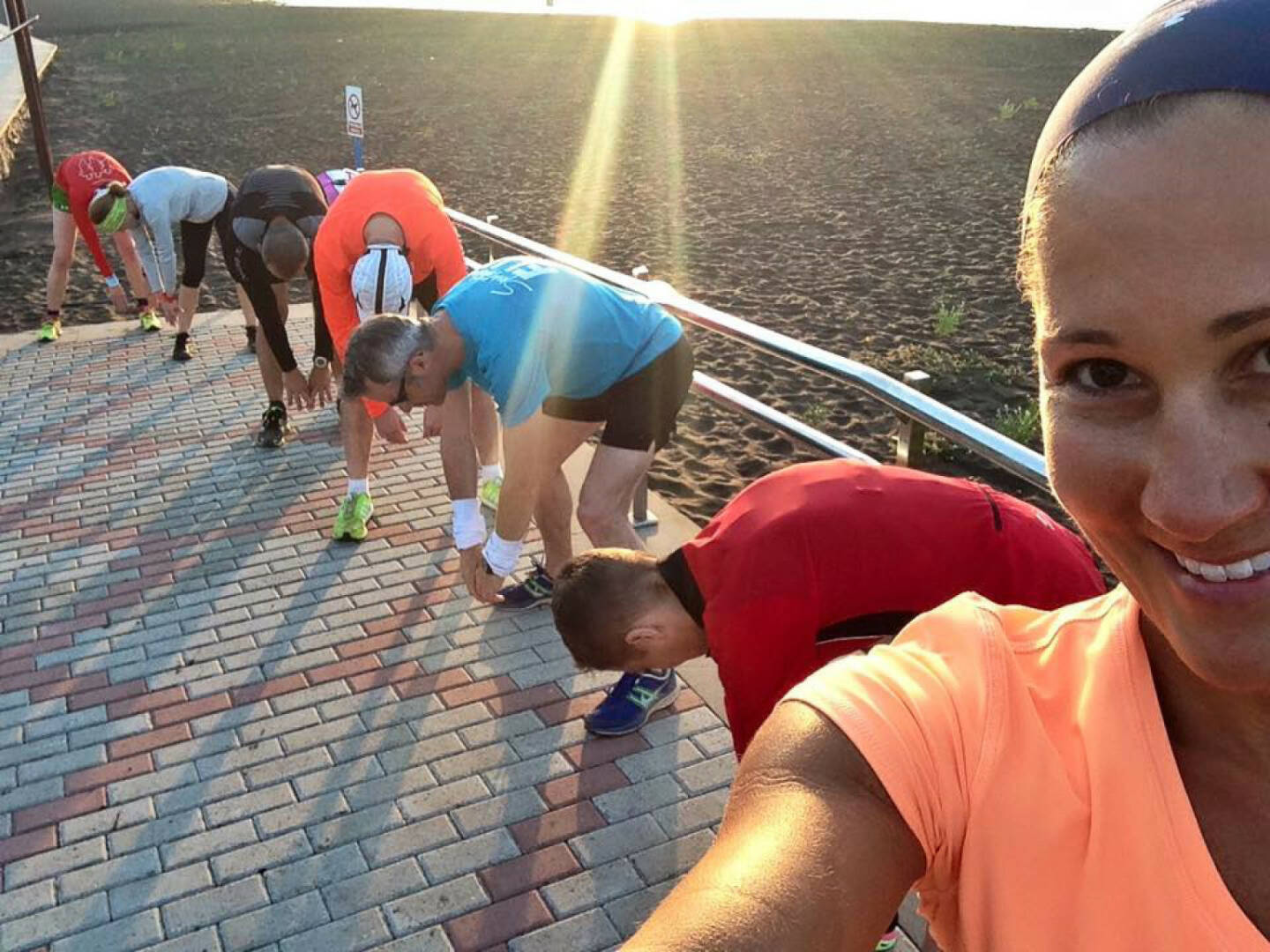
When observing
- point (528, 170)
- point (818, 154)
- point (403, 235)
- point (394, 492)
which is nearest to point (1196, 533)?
point (403, 235)

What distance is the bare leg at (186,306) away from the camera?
7.67 metres

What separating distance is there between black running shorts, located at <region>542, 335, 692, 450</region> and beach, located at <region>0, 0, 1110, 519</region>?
5.52ft

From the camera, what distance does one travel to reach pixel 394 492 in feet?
19.1

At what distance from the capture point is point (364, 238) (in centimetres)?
496

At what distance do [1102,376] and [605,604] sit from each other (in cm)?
193

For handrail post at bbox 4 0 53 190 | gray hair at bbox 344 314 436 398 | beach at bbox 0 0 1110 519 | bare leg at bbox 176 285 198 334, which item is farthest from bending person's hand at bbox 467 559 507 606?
handrail post at bbox 4 0 53 190

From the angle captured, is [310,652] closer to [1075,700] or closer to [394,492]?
[394,492]

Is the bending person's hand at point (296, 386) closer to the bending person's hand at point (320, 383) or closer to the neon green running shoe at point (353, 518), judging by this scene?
the bending person's hand at point (320, 383)

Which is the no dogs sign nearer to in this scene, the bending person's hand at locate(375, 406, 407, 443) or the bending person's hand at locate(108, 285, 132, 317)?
the bending person's hand at locate(108, 285, 132, 317)

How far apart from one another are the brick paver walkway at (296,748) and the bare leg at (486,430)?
14.9 inches

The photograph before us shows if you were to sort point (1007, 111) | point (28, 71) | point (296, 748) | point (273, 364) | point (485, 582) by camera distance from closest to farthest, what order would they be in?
point (296, 748)
point (485, 582)
point (273, 364)
point (28, 71)
point (1007, 111)

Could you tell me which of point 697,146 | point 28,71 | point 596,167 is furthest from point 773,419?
point 697,146

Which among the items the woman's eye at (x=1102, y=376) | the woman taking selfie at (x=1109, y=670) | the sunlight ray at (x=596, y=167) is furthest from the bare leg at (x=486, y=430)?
the sunlight ray at (x=596, y=167)

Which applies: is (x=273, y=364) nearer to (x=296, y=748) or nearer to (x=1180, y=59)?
(x=296, y=748)
